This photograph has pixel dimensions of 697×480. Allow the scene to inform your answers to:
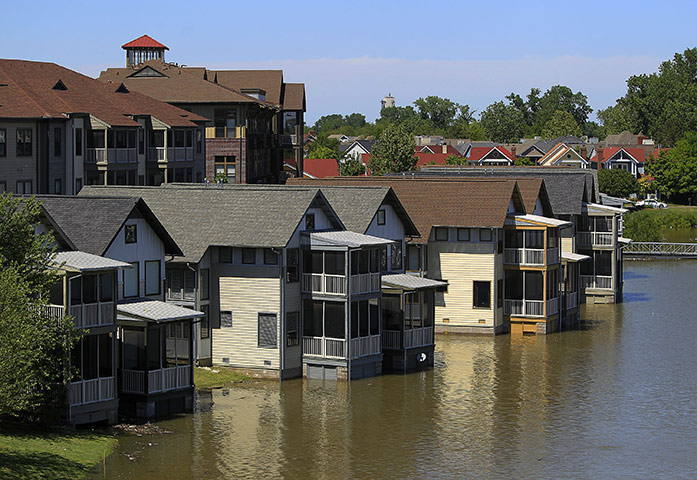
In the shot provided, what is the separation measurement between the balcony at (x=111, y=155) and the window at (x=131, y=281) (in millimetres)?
33265

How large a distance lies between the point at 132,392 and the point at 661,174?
151492 millimetres

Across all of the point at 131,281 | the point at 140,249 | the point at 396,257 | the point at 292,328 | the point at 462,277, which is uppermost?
the point at 140,249

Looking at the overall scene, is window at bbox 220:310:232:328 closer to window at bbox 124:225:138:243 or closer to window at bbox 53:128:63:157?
window at bbox 124:225:138:243

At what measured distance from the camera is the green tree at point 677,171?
183 m

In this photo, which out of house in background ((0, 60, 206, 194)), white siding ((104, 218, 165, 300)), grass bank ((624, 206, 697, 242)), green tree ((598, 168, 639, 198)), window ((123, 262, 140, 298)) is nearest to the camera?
white siding ((104, 218, 165, 300))

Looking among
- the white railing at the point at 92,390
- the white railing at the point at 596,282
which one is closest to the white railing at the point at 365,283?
the white railing at the point at 92,390

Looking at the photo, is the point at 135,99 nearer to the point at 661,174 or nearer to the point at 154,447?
the point at 154,447

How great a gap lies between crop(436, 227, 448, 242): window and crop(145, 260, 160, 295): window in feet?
77.5

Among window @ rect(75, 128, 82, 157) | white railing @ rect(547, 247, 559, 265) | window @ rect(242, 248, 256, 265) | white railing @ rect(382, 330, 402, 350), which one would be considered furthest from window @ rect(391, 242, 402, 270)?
window @ rect(75, 128, 82, 157)

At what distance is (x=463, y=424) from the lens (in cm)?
4719

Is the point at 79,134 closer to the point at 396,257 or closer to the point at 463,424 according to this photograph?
the point at 396,257

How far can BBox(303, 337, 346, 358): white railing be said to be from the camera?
54.2 m

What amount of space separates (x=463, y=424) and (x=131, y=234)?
14975 mm

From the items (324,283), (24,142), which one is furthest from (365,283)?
(24,142)
